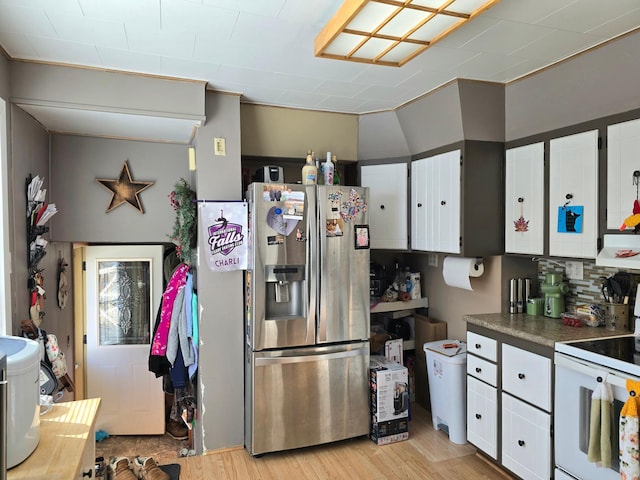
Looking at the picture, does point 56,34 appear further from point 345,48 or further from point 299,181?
point 299,181

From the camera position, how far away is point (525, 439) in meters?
2.62

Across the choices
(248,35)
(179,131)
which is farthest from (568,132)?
(179,131)

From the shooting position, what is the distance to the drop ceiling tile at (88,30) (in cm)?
211

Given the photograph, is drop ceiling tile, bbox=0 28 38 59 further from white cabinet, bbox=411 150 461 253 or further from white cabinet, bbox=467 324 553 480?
white cabinet, bbox=467 324 553 480

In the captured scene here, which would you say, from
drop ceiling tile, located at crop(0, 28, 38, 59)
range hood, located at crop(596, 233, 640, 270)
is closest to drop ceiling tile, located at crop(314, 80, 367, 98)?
drop ceiling tile, located at crop(0, 28, 38, 59)

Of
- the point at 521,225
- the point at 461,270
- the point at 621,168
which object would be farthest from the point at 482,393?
the point at 621,168

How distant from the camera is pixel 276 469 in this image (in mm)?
3018

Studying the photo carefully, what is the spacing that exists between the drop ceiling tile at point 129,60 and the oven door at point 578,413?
2790mm

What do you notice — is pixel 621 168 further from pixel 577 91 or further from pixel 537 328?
pixel 537 328

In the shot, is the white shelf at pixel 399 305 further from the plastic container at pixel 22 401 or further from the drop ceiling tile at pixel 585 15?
the plastic container at pixel 22 401

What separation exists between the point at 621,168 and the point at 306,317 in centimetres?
208

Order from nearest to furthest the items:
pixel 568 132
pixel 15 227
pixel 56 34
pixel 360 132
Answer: pixel 56 34 → pixel 15 227 → pixel 568 132 → pixel 360 132

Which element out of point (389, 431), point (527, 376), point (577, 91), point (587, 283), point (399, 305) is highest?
point (577, 91)

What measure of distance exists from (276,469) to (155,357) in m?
1.15
